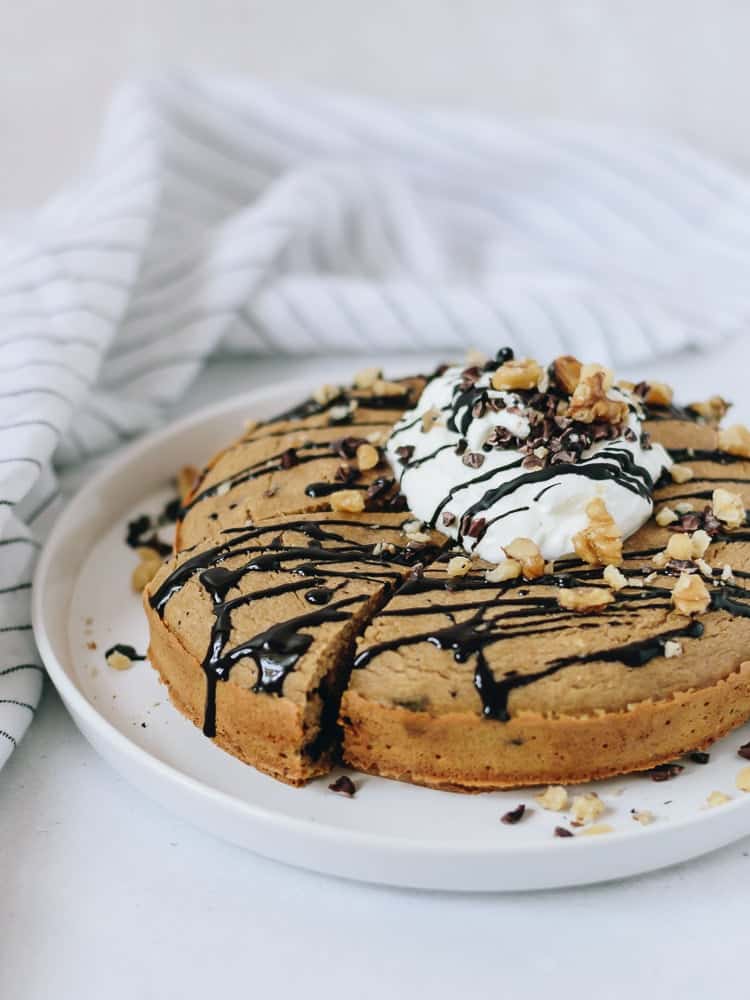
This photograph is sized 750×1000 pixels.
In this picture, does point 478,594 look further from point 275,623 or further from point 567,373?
point 567,373

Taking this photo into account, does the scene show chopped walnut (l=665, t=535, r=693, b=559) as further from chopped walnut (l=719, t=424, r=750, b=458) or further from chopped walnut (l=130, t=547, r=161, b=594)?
chopped walnut (l=130, t=547, r=161, b=594)

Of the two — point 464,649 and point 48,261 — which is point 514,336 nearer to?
point 48,261

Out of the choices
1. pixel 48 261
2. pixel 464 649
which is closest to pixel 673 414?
pixel 464 649

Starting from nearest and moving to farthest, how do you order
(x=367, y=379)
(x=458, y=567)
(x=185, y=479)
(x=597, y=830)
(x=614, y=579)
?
1. (x=597, y=830)
2. (x=614, y=579)
3. (x=458, y=567)
4. (x=367, y=379)
5. (x=185, y=479)

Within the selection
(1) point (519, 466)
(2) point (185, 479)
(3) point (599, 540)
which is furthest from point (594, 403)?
(2) point (185, 479)

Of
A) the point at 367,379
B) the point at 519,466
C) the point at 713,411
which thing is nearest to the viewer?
the point at 519,466

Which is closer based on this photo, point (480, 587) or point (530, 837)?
point (530, 837)

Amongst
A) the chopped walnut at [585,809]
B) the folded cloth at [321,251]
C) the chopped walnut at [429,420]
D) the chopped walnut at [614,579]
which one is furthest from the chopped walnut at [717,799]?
the folded cloth at [321,251]
